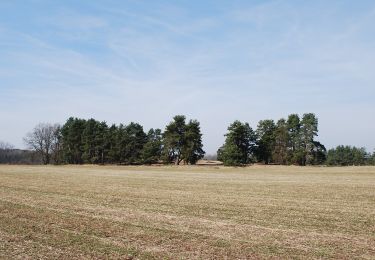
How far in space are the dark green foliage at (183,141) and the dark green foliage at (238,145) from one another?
6.29m

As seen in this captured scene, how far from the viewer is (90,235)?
448 inches

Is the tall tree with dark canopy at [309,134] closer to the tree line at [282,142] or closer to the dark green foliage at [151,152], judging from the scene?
the tree line at [282,142]

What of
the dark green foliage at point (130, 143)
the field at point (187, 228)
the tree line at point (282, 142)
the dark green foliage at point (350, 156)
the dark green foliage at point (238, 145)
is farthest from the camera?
the dark green foliage at point (350, 156)

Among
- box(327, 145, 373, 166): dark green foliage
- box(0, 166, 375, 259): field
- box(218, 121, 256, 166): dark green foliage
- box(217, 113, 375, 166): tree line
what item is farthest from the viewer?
box(327, 145, 373, 166): dark green foliage

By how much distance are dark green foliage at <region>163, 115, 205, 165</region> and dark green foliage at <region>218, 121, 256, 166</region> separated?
6.29 meters

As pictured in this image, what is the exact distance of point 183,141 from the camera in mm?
92938

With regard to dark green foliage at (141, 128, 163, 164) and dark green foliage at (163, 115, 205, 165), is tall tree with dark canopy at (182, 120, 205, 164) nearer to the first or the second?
dark green foliage at (163, 115, 205, 165)

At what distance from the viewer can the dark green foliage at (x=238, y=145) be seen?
82631 mm

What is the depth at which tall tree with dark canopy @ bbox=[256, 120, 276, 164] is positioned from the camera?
9325cm

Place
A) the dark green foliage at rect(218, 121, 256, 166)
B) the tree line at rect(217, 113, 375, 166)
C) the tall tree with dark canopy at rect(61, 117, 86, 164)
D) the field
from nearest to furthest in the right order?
1. the field
2. the dark green foliage at rect(218, 121, 256, 166)
3. the tree line at rect(217, 113, 375, 166)
4. the tall tree with dark canopy at rect(61, 117, 86, 164)

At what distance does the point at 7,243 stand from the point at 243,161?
7988cm

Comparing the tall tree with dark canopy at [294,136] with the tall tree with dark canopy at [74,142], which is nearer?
the tall tree with dark canopy at [294,136]

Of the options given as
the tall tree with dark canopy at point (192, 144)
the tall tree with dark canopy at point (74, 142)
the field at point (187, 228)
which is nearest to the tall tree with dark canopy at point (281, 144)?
the tall tree with dark canopy at point (192, 144)

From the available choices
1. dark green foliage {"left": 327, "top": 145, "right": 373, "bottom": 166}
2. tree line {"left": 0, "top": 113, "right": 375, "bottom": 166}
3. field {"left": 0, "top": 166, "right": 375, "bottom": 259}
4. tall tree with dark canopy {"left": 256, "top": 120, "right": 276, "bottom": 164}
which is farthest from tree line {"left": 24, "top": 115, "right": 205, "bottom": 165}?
field {"left": 0, "top": 166, "right": 375, "bottom": 259}
